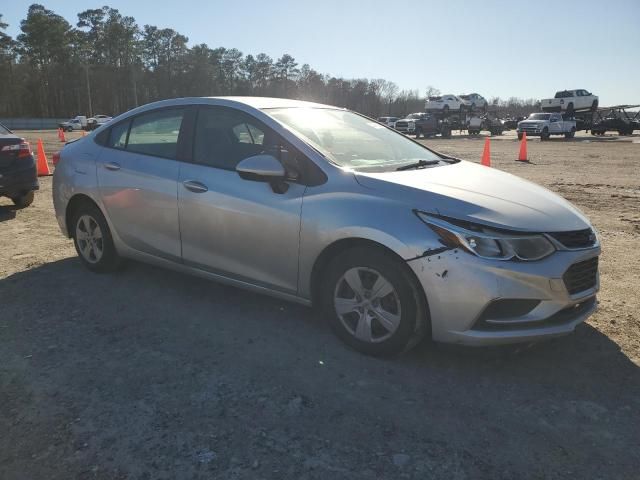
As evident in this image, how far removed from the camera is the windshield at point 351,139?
3.68 metres

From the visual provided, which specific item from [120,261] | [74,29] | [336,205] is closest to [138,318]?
[120,261]

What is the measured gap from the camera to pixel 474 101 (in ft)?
156

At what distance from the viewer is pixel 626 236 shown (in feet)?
21.0

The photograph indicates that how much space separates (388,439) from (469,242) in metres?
1.14

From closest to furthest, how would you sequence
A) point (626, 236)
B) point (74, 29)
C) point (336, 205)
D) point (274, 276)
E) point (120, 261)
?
point (336, 205), point (274, 276), point (120, 261), point (626, 236), point (74, 29)

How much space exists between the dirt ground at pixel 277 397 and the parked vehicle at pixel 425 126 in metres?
38.2

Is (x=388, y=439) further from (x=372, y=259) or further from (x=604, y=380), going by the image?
(x=604, y=380)

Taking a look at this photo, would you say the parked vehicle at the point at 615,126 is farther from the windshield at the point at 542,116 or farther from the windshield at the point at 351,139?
the windshield at the point at 351,139

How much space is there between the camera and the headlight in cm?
287

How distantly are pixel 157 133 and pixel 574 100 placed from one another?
45853mm

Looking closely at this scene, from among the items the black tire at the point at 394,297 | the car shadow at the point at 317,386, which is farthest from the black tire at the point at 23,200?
the black tire at the point at 394,297

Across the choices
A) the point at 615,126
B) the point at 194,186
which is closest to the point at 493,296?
the point at 194,186

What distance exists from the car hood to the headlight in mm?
51

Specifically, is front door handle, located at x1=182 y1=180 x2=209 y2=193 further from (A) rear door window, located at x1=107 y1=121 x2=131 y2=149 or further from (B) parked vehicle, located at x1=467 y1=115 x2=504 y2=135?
(B) parked vehicle, located at x1=467 y1=115 x2=504 y2=135
